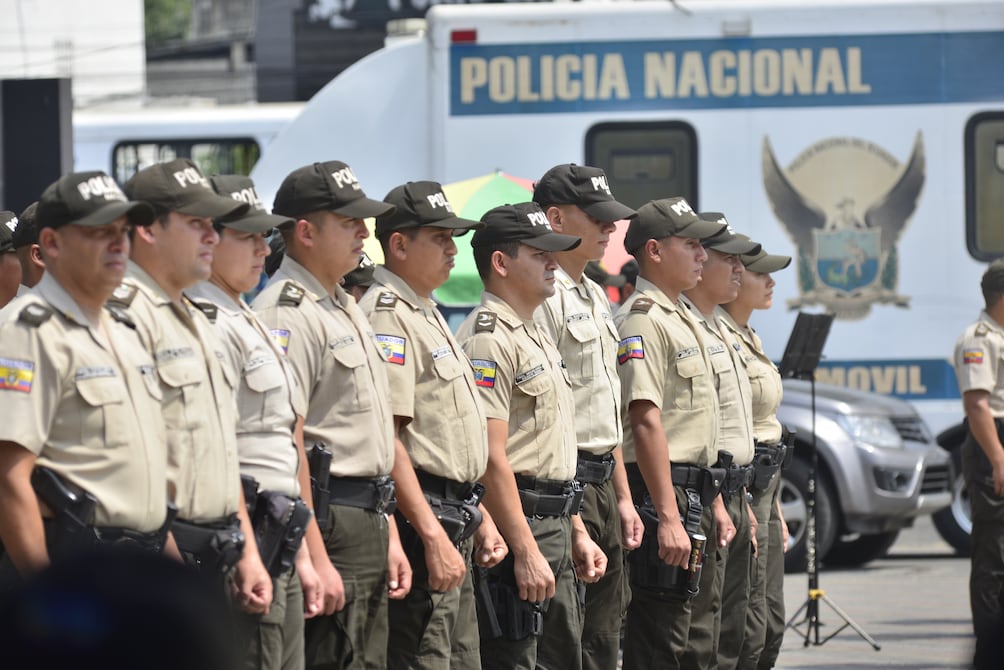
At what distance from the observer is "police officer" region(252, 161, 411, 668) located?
468 centimetres

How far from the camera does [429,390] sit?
5168 millimetres

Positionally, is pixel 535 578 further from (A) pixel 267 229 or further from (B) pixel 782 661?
(B) pixel 782 661

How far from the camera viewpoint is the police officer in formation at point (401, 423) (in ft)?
12.2

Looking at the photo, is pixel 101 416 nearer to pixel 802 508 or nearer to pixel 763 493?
pixel 763 493

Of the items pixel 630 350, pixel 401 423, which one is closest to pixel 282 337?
pixel 401 423

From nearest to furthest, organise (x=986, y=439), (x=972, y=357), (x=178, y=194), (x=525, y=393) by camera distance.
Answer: (x=178, y=194) < (x=525, y=393) < (x=986, y=439) < (x=972, y=357)

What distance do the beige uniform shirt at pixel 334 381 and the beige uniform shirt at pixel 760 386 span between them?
10.2 ft

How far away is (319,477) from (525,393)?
4.02ft

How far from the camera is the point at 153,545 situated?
3.73 metres

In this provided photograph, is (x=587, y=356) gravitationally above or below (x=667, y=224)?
below

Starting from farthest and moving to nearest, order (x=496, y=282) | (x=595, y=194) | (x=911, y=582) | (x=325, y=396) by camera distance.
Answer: (x=911, y=582), (x=595, y=194), (x=496, y=282), (x=325, y=396)

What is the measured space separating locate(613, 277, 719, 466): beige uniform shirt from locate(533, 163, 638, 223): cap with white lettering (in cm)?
43

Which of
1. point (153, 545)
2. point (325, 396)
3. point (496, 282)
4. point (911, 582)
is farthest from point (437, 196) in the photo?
point (911, 582)

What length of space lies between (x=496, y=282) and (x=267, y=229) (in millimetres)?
1569
